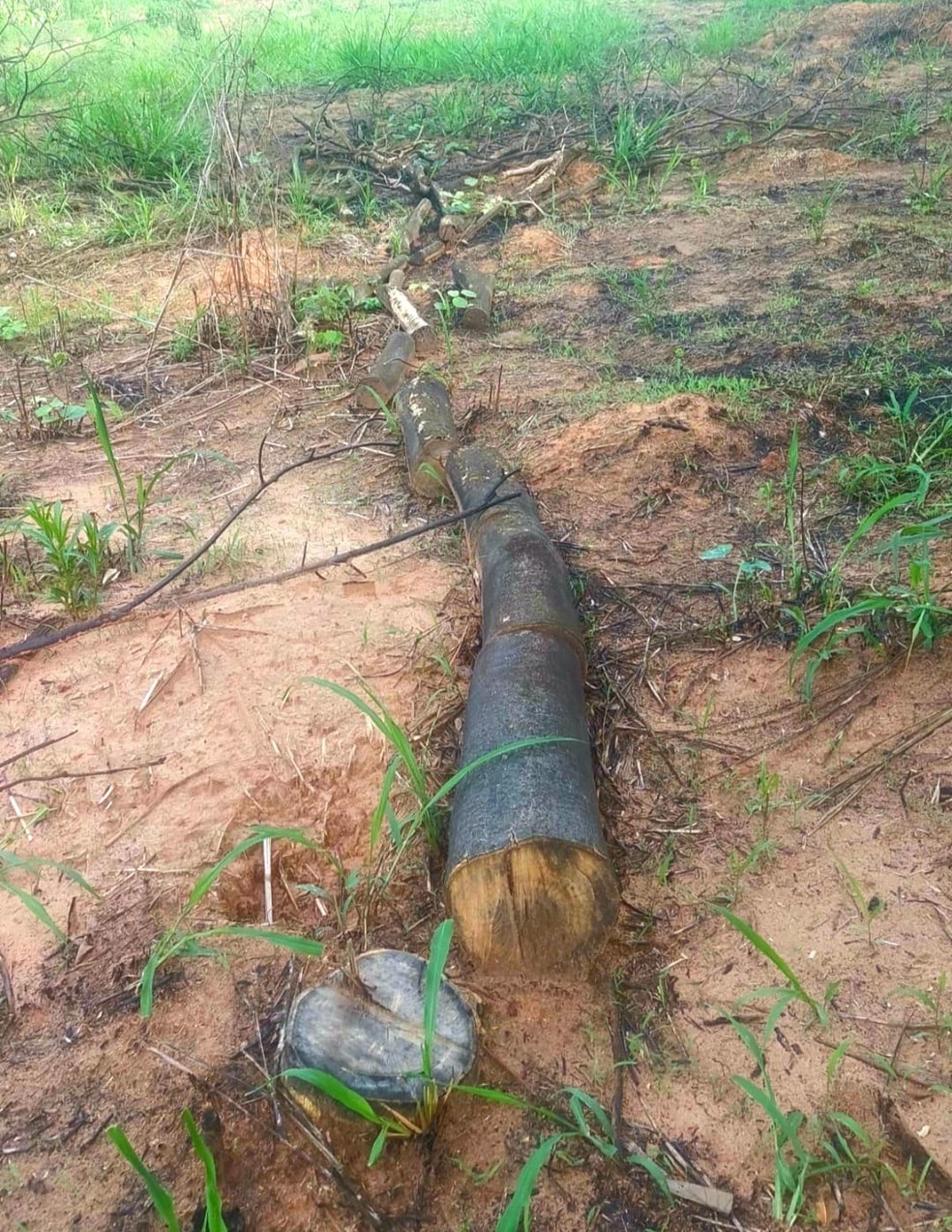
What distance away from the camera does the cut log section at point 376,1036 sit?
148 centimetres

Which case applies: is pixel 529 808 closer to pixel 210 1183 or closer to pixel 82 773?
pixel 210 1183

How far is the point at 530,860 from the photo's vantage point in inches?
65.7

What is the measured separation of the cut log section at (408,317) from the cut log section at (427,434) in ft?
2.56

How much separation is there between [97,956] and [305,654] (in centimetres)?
93

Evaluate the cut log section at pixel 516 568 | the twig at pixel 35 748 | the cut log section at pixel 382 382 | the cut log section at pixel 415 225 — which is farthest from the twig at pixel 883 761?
the cut log section at pixel 415 225

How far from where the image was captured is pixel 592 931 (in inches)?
68.4

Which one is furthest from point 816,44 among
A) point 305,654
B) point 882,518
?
point 305,654

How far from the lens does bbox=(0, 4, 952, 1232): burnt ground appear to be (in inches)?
60.5

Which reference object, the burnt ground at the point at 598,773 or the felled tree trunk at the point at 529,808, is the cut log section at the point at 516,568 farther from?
the burnt ground at the point at 598,773

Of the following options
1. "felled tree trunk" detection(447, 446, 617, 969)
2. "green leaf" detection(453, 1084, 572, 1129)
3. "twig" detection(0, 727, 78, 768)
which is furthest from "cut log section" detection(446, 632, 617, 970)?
"twig" detection(0, 727, 78, 768)

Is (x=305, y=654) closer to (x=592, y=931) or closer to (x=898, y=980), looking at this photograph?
(x=592, y=931)

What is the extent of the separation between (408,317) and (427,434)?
145 cm

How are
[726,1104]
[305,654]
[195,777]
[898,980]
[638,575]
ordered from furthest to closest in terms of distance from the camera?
[638,575]
[305,654]
[195,777]
[898,980]
[726,1104]

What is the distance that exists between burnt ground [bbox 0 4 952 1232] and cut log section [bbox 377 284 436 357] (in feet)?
0.60
